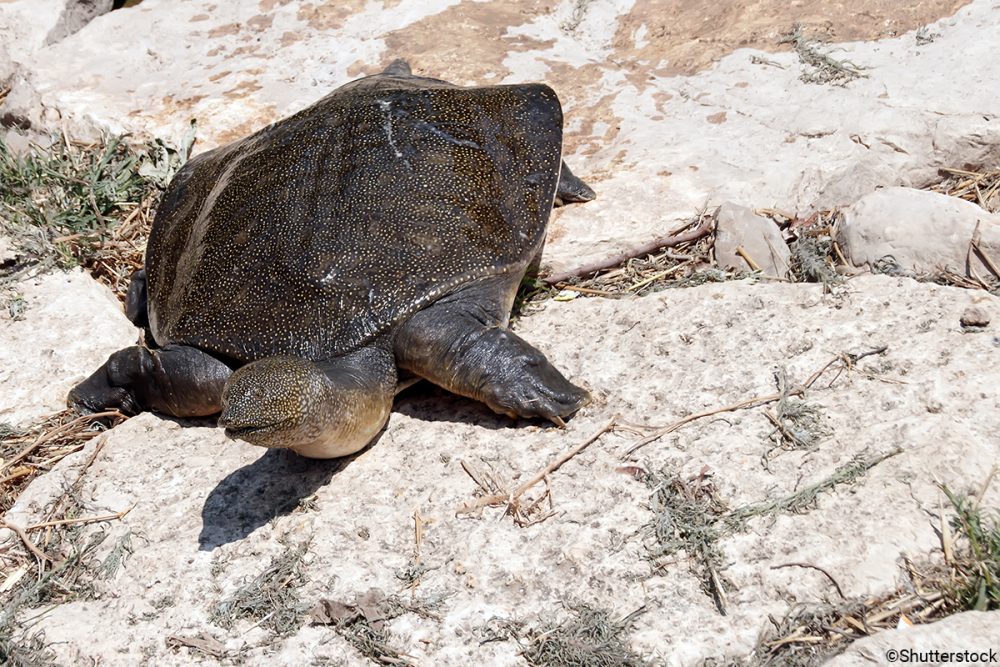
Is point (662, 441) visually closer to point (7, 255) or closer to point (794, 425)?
point (794, 425)

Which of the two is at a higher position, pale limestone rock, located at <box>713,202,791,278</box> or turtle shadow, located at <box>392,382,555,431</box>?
pale limestone rock, located at <box>713,202,791,278</box>

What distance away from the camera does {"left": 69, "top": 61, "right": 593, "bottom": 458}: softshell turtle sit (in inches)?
123

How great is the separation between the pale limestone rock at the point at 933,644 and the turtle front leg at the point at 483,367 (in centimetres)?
127

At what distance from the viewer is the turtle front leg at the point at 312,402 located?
8.57 feet

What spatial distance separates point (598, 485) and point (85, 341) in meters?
2.61

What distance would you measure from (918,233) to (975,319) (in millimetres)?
617

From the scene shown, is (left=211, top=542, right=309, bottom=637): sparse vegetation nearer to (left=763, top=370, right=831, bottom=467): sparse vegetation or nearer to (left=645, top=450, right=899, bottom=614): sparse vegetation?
(left=645, top=450, right=899, bottom=614): sparse vegetation

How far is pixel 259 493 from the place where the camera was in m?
3.11

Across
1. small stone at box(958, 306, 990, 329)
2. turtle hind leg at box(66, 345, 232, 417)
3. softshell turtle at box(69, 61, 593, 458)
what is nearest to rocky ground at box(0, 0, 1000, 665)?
small stone at box(958, 306, 990, 329)

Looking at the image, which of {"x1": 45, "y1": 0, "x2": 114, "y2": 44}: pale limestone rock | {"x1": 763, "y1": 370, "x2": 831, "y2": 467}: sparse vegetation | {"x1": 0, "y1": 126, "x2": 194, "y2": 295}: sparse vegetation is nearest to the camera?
{"x1": 763, "y1": 370, "x2": 831, "y2": 467}: sparse vegetation

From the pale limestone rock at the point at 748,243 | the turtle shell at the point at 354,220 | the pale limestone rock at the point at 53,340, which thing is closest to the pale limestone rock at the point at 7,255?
the pale limestone rock at the point at 53,340

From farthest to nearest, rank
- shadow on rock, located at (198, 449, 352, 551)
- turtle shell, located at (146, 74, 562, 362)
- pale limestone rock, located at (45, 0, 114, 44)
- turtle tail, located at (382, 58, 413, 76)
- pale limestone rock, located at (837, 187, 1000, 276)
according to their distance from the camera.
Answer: pale limestone rock, located at (45, 0, 114, 44) < turtle tail, located at (382, 58, 413, 76) < pale limestone rock, located at (837, 187, 1000, 276) < turtle shell, located at (146, 74, 562, 362) < shadow on rock, located at (198, 449, 352, 551)

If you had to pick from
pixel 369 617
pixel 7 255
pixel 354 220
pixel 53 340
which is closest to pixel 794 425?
pixel 369 617

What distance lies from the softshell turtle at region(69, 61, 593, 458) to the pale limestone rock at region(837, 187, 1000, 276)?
1358 mm
